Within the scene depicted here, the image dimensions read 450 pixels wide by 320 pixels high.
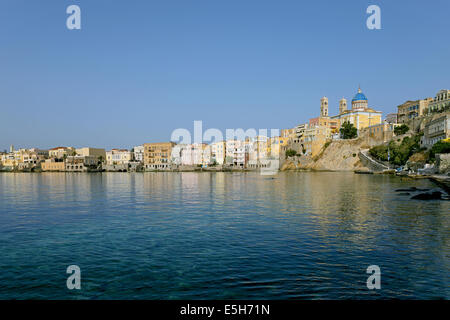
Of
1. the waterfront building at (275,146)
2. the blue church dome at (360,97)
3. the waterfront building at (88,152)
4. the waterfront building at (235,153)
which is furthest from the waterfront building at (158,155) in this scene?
the blue church dome at (360,97)

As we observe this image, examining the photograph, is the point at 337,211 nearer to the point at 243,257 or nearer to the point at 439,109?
the point at 243,257

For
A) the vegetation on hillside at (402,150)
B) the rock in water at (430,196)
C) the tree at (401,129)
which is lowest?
the rock in water at (430,196)

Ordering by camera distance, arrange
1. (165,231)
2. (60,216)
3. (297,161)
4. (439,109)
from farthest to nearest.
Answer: (297,161), (439,109), (60,216), (165,231)

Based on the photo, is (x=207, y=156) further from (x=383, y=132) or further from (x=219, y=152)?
(x=383, y=132)

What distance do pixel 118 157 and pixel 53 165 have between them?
3420cm

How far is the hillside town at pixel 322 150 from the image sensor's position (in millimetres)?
95312

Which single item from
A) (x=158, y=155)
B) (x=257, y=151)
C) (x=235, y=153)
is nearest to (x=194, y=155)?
(x=158, y=155)

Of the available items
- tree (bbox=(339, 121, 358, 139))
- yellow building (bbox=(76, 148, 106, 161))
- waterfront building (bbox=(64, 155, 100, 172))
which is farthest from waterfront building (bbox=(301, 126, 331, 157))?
yellow building (bbox=(76, 148, 106, 161))

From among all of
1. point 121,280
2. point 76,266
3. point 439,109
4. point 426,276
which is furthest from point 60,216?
point 439,109

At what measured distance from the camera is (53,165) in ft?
595

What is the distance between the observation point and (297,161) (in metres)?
144

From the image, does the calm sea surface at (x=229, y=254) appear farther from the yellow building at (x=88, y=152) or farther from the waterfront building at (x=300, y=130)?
the yellow building at (x=88, y=152)

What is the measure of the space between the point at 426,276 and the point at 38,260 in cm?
1596

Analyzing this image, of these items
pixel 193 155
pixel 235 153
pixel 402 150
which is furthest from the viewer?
pixel 193 155
